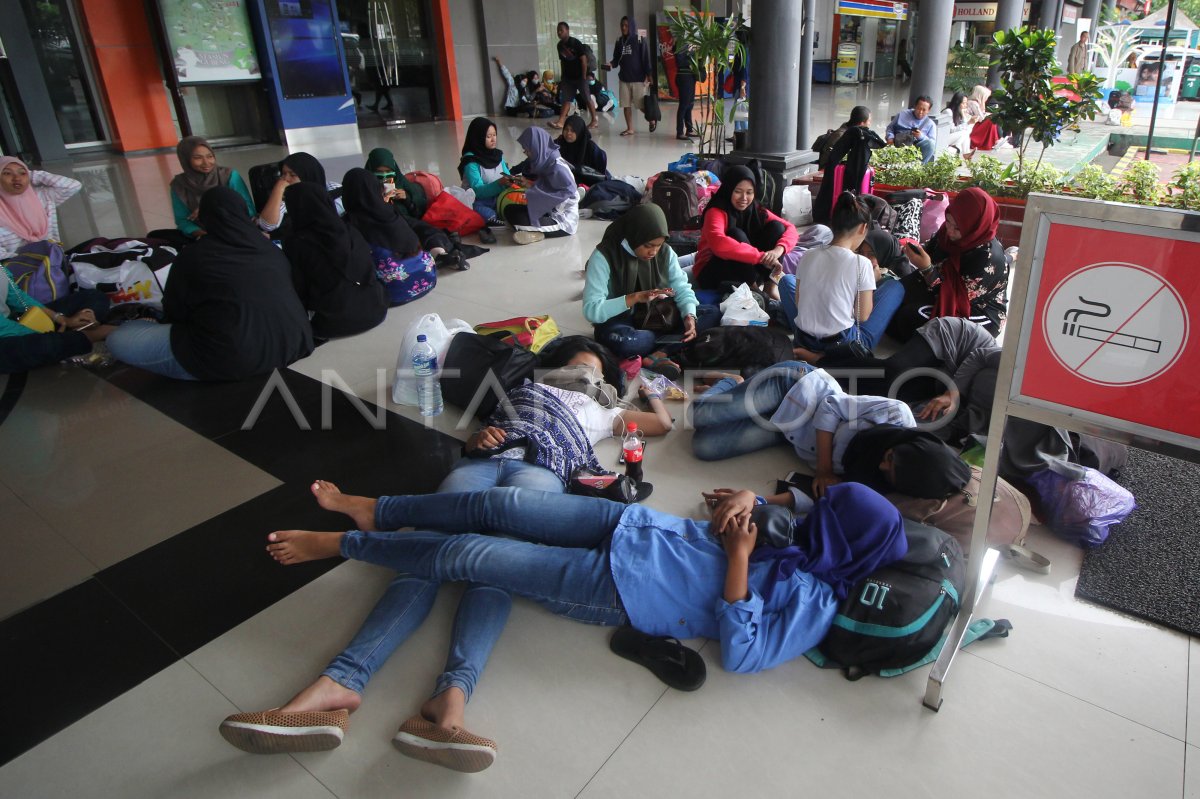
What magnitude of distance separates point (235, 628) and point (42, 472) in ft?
5.37

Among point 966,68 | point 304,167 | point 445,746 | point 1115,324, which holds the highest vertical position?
point 966,68

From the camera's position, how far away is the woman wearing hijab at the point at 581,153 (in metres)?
7.74

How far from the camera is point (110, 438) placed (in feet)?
11.5

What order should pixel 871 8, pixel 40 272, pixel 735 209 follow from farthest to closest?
pixel 871 8 → pixel 735 209 → pixel 40 272

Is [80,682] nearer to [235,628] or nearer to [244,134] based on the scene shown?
[235,628]

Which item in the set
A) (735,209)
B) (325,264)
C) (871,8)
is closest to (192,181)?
(325,264)

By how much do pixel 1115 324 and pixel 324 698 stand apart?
2.13 meters

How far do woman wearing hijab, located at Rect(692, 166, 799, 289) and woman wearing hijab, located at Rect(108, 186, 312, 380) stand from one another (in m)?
2.60

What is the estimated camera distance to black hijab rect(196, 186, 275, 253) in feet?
12.3

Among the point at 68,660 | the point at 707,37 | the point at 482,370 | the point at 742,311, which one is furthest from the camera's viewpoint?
the point at 707,37

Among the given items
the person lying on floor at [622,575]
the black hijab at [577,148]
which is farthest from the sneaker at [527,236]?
the person lying on floor at [622,575]

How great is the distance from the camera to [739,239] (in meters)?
4.98

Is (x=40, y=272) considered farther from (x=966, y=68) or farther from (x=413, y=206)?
(x=966, y=68)

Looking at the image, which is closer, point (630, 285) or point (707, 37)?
point (630, 285)
